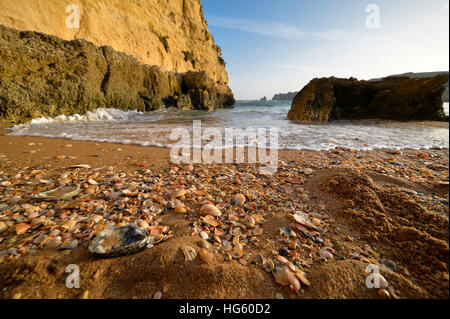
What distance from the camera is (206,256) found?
1.04 m

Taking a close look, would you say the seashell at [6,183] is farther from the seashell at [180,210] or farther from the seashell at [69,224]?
the seashell at [180,210]

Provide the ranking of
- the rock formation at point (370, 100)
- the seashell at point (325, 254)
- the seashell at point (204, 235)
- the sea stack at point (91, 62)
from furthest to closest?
the rock formation at point (370, 100) < the sea stack at point (91, 62) < the seashell at point (204, 235) < the seashell at point (325, 254)

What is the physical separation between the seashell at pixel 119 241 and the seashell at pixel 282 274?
818 millimetres

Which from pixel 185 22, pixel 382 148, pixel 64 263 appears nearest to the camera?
pixel 64 263

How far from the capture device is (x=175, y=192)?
5.73 feet

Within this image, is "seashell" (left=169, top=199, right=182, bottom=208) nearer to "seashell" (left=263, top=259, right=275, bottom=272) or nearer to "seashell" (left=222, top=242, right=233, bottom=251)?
"seashell" (left=222, top=242, right=233, bottom=251)

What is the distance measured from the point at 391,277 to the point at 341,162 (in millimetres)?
2169

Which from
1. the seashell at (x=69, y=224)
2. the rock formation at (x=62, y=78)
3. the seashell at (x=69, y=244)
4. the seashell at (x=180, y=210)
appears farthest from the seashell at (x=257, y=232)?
the rock formation at (x=62, y=78)

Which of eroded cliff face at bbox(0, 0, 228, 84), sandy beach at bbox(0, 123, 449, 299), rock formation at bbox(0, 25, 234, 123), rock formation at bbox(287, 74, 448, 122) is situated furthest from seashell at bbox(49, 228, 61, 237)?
eroded cliff face at bbox(0, 0, 228, 84)

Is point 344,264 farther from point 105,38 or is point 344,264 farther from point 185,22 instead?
point 185,22

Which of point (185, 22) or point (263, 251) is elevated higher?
point (185, 22)

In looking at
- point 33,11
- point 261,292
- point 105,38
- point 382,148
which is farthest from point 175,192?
point 105,38

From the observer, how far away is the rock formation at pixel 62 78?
17.1 feet

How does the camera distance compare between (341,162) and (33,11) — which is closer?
(341,162)
